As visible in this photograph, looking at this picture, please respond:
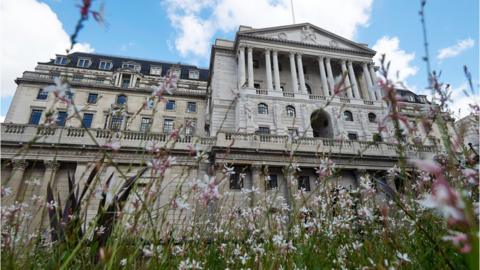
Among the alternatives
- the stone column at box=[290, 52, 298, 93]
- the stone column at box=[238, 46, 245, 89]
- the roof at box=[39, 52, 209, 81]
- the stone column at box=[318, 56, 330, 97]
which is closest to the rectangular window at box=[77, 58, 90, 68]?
the roof at box=[39, 52, 209, 81]

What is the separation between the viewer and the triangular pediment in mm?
31031

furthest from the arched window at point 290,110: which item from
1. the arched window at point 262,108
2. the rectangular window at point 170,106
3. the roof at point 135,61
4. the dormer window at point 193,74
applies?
the dormer window at point 193,74

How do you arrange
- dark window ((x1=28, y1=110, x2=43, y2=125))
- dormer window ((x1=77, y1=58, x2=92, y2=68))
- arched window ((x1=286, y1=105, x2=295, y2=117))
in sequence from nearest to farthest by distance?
arched window ((x1=286, y1=105, x2=295, y2=117)) < dark window ((x1=28, y1=110, x2=43, y2=125)) < dormer window ((x1=77, y1=58, x2=92, y2=68))

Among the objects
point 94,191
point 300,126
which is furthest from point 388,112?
point 300,126

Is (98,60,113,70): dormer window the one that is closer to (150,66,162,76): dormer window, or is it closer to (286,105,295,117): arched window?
(150,66,162,76): dormer window

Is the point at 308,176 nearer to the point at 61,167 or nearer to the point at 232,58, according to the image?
the point at 61,167

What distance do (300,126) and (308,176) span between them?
7873mm

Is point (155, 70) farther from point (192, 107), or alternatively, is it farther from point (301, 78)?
point (301, 78)

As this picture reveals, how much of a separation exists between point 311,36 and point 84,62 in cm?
3386

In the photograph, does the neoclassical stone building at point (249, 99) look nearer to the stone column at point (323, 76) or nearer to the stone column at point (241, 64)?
the stone column at point (323, 76)

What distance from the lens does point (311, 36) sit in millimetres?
32062

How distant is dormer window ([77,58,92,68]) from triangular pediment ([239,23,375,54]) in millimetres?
27224

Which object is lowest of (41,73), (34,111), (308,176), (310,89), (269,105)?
(308,176)

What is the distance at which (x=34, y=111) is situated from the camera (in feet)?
97.0
